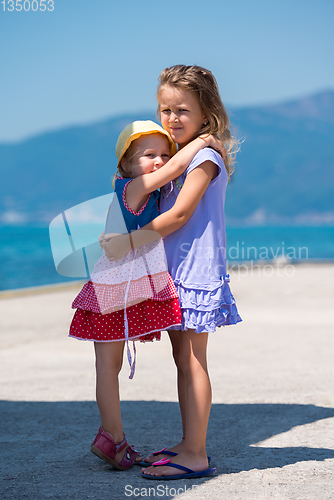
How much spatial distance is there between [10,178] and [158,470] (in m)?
176

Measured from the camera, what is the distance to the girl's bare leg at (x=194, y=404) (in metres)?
2.25

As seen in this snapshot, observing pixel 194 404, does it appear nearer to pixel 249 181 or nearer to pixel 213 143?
pixel 213 143

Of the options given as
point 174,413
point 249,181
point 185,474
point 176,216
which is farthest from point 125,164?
point 249,181

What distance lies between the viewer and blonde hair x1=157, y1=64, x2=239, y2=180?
2.33 meters

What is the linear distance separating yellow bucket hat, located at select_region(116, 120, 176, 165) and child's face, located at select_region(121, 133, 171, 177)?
0.08ft

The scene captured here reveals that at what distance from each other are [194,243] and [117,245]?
0.33 metres

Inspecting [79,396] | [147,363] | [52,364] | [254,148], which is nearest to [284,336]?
[147,363]

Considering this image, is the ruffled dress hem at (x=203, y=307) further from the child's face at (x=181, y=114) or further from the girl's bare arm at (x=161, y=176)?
the child's face at (x=181, y=114)

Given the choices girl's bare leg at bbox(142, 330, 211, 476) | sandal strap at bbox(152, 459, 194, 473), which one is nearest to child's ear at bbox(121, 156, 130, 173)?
girl's bare leg at bbox(142, 330, 211, 476)

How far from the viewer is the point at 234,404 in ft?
12.2

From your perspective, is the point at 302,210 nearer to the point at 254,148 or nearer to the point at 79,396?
the point at 254,148

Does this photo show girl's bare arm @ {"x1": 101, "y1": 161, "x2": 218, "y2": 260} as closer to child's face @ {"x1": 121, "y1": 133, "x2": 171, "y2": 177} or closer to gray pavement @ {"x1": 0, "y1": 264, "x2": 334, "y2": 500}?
child's face @ {"x1": 121, "y1": 133, "x2": 171, "y2": 177}

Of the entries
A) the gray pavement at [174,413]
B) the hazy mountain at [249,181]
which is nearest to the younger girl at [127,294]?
the gray pavement at [174,413]

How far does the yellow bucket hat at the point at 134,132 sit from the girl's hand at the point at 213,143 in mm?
159
